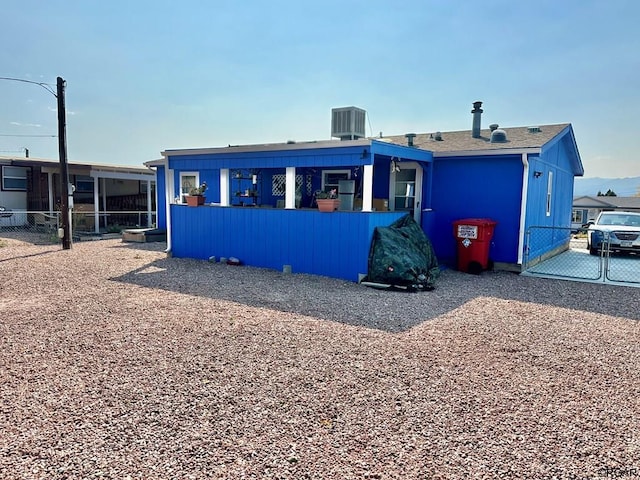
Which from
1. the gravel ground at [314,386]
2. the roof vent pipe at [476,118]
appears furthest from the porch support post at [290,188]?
the roof vent pipe at [476,118]

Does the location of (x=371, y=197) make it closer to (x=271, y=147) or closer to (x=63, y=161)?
(x=271, y=147)

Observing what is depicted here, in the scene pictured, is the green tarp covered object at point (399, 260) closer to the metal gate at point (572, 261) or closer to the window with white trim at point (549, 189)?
the metal gate at point (572, 261)

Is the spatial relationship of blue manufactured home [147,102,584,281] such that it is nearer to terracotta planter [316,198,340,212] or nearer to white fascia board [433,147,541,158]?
white fascia board [433,147,541,158]

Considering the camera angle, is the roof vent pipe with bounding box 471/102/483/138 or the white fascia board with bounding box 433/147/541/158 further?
the roof vent pipe with bounding box 471/102/483/138

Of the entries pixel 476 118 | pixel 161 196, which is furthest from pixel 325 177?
pixel 161 196

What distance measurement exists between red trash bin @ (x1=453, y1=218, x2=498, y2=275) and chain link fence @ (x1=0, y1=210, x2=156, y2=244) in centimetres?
1200

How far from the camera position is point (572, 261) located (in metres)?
11.3

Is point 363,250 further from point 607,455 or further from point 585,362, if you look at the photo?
point 607,455

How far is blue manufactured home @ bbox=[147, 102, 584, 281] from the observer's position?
26.6 ft

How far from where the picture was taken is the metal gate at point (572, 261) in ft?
28.3

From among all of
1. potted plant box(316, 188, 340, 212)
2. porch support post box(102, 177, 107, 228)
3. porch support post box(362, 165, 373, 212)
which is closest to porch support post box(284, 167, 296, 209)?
potted plant box(316, 188, 340, 212)

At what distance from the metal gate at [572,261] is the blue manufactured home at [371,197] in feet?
0.50

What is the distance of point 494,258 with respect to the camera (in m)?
9.67

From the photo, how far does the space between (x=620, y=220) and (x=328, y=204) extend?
393 inches
